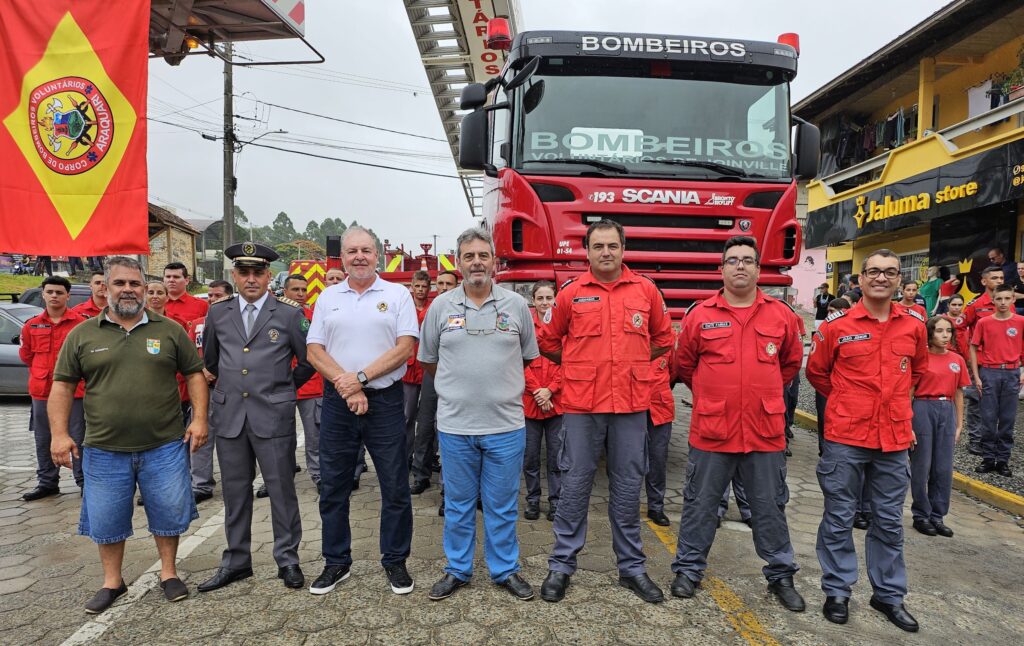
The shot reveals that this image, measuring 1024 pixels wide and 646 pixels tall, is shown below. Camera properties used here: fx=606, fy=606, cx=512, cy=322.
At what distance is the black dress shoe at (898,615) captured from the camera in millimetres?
3011

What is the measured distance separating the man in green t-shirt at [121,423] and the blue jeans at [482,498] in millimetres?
1454

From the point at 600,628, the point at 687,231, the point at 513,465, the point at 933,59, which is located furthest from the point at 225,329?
the point at 933,59

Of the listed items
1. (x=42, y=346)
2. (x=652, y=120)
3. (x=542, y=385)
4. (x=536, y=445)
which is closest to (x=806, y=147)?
(x=652, y=120)

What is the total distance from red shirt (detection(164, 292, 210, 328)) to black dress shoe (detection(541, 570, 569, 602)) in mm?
3931

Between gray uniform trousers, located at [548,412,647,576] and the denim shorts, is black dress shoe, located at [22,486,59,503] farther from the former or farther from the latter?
gray uniform trousers, located at [548,412,647,576]

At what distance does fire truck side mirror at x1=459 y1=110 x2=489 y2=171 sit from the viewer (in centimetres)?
540

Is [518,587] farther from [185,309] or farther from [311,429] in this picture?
[185,309]

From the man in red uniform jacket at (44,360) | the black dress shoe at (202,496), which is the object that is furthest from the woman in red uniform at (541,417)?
the man in red uniform jacket at (44,360)

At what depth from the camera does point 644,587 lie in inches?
129

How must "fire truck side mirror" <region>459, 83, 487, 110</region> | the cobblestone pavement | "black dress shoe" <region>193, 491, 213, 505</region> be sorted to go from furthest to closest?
"fire truck side mirror" <region>459, 83, 487, 110</region>
"black dress shoe" <region>193, 491, 213, 505</region>
the cobblestone pavement

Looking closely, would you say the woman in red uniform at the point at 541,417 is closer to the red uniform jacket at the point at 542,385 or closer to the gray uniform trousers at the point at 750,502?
the red uniform jacket at the point at 542,385

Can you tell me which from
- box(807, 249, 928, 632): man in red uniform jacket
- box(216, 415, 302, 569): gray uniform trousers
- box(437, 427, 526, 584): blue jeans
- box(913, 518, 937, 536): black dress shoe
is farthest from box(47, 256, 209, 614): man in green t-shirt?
box(913, 518, 937, 536): black dress shoe

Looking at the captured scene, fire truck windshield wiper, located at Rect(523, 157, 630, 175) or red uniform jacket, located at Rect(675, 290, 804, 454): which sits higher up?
fire truck windshield wiper, located at Rect(523, 157, 630, 175)

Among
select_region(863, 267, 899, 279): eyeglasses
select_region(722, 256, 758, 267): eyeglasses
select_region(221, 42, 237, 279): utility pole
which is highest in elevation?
select_region(221, 42, 237, 279): utility pole
